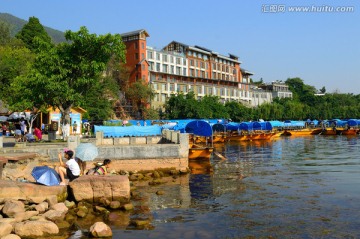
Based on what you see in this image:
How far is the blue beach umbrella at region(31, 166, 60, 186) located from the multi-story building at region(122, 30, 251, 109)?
218 feet

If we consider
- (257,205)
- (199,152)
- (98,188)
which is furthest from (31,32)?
(257,205)

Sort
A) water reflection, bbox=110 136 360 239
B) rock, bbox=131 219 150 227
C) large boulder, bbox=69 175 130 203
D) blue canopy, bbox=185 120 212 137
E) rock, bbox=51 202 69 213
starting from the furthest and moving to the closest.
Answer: blue canopy, bbox=185 120 212 137 < large boulder, bbox=69 175 130 203 < rock, bbox=51 202 69 213 < rock, bbox=131 219 150 227 < water reflection, bbox=110 136 360 239

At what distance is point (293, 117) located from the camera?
118 meters

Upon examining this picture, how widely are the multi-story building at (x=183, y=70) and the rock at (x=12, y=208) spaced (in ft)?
225

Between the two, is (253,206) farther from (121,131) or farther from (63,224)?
(121,131)

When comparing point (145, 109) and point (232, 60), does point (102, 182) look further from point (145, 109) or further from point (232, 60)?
point (232, 60)

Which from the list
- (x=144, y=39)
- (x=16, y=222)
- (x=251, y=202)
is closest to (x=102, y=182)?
(x=16, y=222)

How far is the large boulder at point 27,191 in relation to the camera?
1404cm

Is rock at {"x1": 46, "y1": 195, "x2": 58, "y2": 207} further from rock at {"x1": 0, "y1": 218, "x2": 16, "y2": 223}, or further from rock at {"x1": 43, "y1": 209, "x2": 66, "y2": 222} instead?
rock at {"x1": 0, "y1": 218, "x2": 16, "y2": 223}

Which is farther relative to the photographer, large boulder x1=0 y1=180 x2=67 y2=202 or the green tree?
the green tree

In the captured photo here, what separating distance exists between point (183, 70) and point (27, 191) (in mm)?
83386

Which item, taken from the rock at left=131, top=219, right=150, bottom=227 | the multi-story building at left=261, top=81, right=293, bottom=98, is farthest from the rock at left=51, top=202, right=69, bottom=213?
the multi-story building at left=261, top=81, right=293, bottom=98

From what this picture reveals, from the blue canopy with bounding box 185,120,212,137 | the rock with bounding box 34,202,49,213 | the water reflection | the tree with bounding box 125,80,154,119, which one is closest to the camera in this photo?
the water reflection

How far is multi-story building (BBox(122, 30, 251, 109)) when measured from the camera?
270 feet
